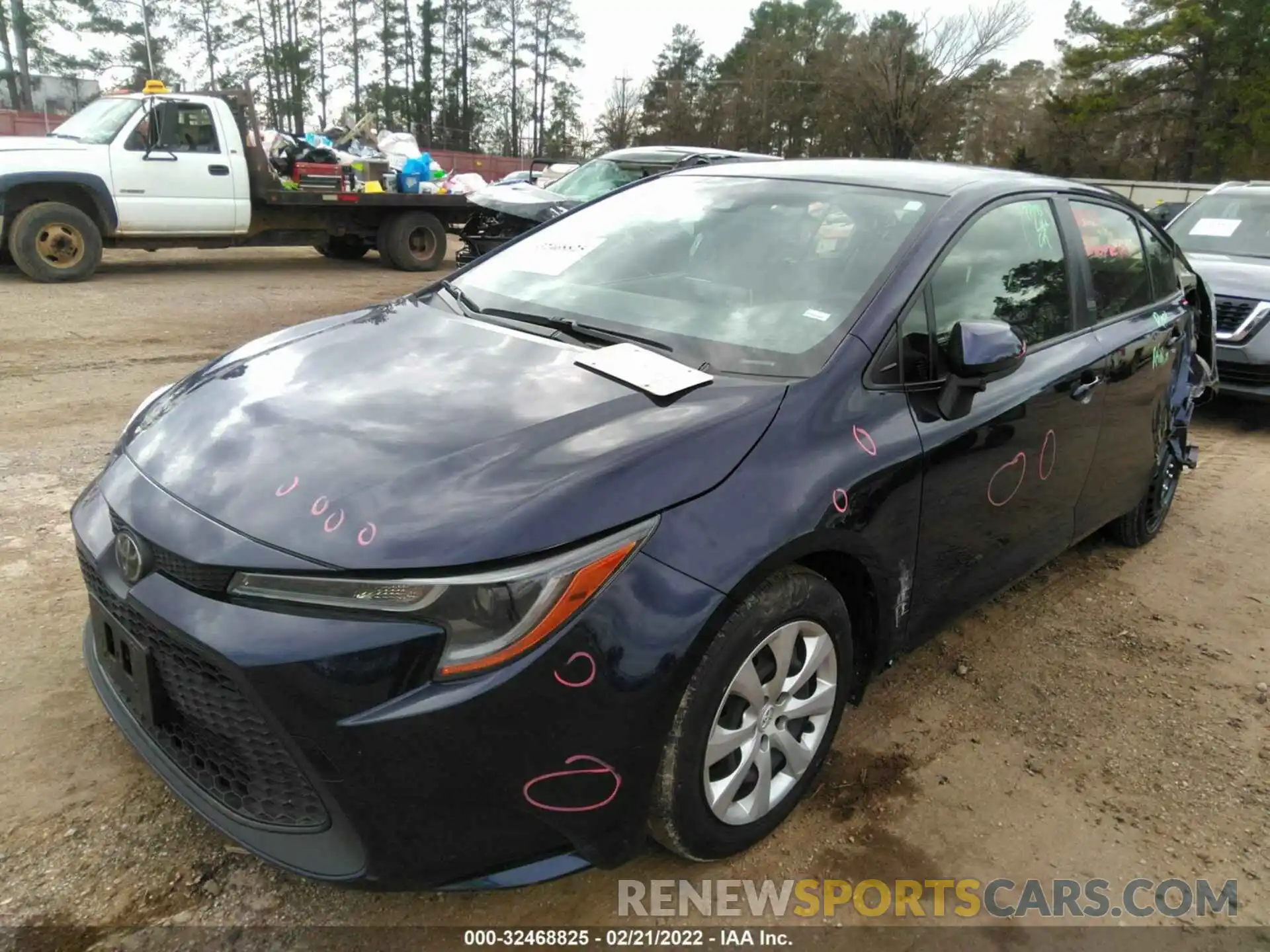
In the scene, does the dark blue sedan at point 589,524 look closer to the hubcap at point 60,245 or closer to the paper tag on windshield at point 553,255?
the paper tag on windshield at point 553,255

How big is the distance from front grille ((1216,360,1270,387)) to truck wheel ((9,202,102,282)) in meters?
10.8

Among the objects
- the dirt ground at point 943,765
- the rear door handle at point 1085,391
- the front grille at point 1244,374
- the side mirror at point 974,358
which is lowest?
the dirt ground at point 943,765

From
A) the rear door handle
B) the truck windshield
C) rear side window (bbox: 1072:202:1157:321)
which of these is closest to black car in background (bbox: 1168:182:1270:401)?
rear side window (bbox: 1072:202:1157:321)

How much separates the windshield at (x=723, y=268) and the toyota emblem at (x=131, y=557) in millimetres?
1317

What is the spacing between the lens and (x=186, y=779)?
1958mm

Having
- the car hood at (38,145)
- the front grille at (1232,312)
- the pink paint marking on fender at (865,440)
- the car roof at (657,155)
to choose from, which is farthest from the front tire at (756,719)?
the car hood at (38,145)

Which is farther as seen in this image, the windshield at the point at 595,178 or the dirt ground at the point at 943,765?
the windshield at the point at 595,178

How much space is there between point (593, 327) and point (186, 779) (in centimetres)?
155

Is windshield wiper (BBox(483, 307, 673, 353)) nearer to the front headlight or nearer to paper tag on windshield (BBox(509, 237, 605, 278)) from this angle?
paper tag on windshield (BBox(509, 237, 605, 278))

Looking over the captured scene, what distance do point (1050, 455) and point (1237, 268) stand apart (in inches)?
204

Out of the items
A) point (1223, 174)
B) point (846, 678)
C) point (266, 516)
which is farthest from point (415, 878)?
point (1223, 174)

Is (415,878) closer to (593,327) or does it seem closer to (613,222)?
(593,327)

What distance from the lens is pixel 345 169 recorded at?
12.2 meters

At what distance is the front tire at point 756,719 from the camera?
198cm
